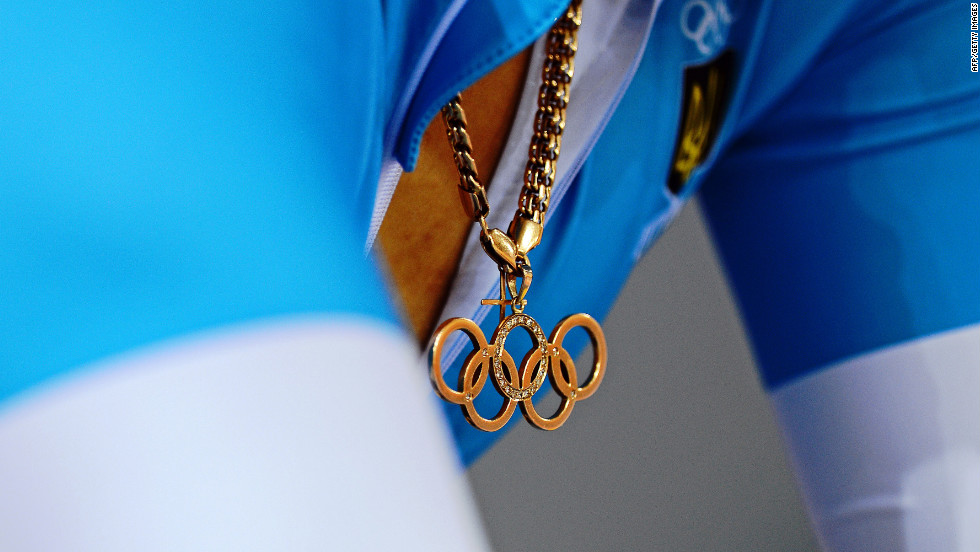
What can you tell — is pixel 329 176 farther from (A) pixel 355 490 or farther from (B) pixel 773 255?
(B) pixel 773 255

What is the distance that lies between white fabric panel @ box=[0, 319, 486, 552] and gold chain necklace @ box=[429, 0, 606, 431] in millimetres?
161

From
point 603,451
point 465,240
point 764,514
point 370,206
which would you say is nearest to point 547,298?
point 465,240

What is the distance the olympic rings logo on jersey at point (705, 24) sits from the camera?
447mm

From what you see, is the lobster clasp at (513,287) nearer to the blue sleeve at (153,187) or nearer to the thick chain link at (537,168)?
the thick chain link at (537,168)

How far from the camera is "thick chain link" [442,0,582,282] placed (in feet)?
1.10

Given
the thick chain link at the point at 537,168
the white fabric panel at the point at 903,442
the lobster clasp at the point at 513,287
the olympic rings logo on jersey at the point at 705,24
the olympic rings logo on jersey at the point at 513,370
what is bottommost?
the white fabric panel at the point at 903,442

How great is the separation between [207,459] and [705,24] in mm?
379

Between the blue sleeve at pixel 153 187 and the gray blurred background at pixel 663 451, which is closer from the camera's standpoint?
the blue sleeve at pixel 153 187

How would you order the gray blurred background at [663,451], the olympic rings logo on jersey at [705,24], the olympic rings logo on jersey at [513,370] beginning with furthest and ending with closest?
the gray blurred background at [663,451] → the olympic rings logo on jersey at [705,24] → the olympic rings logo on jersey at [513,370]

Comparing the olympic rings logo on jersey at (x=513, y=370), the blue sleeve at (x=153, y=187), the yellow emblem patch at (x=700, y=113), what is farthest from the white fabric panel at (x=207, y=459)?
the yellow emblem patch at (x=700, y=113)

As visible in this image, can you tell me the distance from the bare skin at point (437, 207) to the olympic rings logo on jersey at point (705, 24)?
4.2 inches

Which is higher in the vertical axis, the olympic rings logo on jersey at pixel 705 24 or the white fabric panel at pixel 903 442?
the olympic rings logo on jersey at pixel 705 24

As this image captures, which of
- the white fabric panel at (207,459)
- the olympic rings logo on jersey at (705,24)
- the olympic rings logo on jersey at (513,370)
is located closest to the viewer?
the white fabric panel at (207,459)

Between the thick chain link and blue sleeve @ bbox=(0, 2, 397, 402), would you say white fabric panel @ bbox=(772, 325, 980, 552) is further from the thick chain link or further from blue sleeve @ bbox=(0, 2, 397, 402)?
blue sleeve @ bbox=(0, 2, 397, 402)
